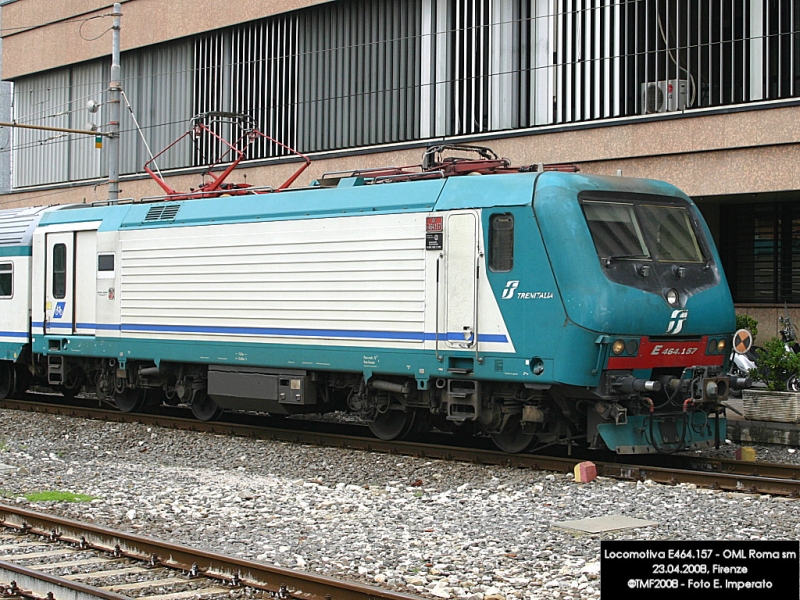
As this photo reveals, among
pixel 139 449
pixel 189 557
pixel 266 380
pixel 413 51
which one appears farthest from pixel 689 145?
pixel 189 557

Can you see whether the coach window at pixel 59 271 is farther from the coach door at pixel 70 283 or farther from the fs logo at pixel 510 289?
the fs logo at pixel 510 289

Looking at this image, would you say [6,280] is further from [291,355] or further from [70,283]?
[291,355]

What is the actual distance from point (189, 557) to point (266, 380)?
277 inches

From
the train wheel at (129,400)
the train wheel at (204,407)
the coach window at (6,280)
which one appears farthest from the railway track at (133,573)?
the coach window at (6,280)

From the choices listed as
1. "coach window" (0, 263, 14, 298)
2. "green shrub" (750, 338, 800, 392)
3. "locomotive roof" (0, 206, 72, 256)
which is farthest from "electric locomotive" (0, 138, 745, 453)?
"coach window" (0, 263, 14, 298)

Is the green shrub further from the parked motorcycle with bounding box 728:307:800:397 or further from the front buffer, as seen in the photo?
the front buffer

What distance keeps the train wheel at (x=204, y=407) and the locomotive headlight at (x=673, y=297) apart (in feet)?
24.0

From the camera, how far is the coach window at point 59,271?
1819 centimetres

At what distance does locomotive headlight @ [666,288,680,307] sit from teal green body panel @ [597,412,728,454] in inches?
47.5

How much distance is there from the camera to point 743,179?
19328 mm

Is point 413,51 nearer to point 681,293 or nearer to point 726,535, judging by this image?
point 681,293

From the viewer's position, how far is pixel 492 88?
2345 centimetres

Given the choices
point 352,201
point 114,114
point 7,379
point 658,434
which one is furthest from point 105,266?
point 658,434
